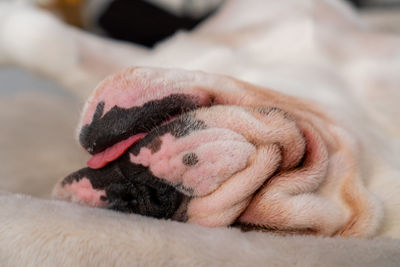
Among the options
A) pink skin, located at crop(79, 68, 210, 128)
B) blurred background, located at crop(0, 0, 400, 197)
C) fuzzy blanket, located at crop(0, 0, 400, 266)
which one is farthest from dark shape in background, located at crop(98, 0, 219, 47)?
pink skin, located at crop(79, 68, 210, 128)

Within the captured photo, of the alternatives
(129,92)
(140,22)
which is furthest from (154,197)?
(140,22)

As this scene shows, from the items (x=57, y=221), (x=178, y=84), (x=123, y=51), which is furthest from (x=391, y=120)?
(x=123, y=51)

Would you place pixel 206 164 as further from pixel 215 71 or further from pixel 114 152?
pixel 215 71

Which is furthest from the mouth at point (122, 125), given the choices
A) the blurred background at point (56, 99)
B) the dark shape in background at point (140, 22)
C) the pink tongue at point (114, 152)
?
the dark shape in background at point (140, 22)

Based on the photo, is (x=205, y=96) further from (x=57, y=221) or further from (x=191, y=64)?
(x=191, y=64)

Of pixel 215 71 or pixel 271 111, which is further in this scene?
pixel 215 71

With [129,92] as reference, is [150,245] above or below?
below

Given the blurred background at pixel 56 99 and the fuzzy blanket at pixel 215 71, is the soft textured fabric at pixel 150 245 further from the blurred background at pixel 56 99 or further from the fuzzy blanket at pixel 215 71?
the blurred background at pixel 56 99
